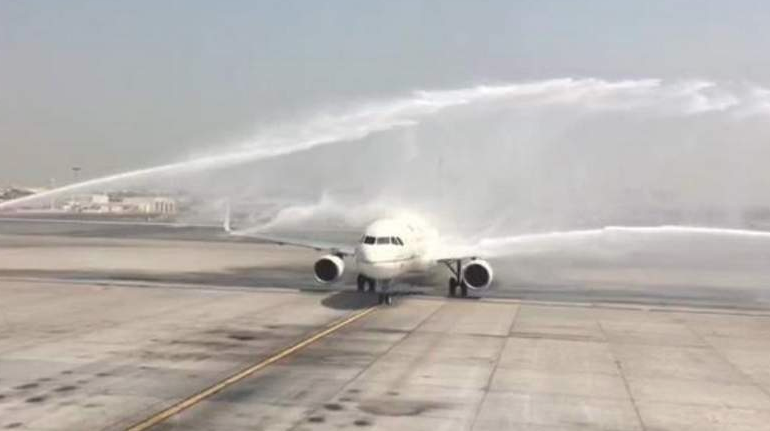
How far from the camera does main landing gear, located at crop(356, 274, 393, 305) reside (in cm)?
3397

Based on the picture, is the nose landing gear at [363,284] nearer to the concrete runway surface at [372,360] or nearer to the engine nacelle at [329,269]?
the concrete runway surface at [372,360]

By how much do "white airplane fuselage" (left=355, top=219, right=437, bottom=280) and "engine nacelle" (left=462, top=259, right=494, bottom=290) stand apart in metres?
2.46

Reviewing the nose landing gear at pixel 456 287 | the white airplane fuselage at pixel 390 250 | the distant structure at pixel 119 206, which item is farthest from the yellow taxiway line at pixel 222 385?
the distant structure at pixel 119 206

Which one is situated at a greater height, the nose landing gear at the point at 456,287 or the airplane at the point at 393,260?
the airplane at the point at 393,260

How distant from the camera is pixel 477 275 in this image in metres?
36.0

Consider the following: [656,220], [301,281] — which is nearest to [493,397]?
[301,281]

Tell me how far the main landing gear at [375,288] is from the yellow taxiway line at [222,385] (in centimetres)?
660

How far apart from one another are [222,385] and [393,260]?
16.3 meters

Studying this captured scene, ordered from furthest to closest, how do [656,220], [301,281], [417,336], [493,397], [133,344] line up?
[656,220], [301,281], [417,336], [133,344], [493,397]

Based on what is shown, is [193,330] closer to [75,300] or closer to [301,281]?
[75,300]

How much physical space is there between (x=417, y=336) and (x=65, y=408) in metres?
12.2

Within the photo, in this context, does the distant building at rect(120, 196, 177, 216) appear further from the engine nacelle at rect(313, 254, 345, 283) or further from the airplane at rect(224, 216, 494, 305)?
the engine nacelle at rect(313, 254, 345, 283)

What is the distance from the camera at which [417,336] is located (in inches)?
1003

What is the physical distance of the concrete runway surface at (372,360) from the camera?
51.5 feet
